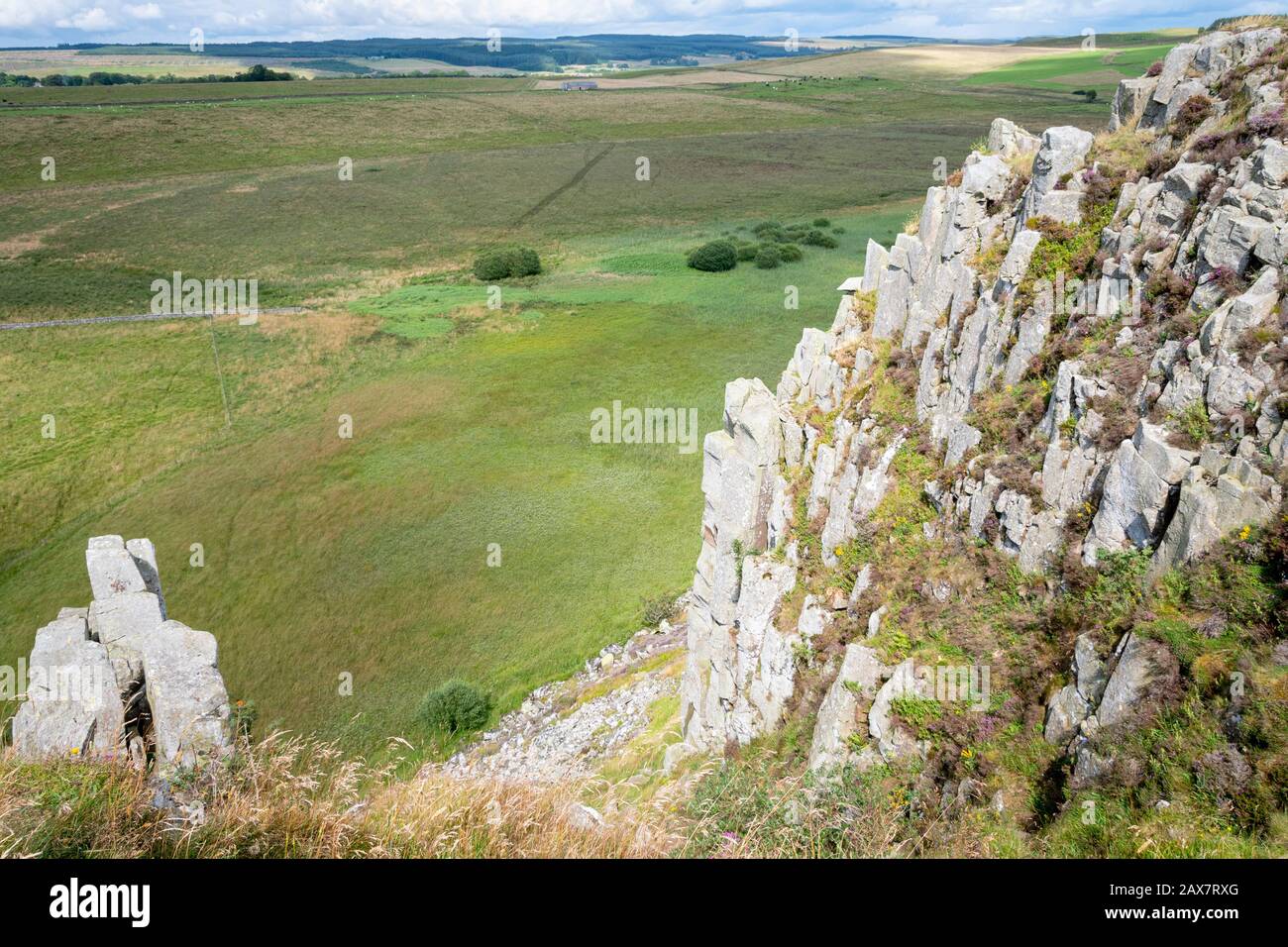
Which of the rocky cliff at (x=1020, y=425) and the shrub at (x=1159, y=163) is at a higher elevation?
the shrub at (x=1159, y=163)

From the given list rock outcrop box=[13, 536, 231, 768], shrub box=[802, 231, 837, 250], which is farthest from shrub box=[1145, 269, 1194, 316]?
shrub box=[802, 231, 837, 250]

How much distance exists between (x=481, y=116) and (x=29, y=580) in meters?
174

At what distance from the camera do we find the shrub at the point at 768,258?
77.5 metres

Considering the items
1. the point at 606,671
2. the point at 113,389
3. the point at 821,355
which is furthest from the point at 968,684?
the point at 113,389

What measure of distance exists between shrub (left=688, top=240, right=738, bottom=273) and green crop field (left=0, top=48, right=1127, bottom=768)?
275cm

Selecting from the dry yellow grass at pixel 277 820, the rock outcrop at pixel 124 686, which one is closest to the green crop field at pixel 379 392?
the rock outcrop at pixel 124 686

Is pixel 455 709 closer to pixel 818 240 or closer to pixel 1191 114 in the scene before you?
pixel 1191 114

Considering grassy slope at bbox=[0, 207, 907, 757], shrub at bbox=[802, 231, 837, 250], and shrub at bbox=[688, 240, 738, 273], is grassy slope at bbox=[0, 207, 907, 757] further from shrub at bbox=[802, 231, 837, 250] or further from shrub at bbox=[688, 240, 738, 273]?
shrub at bbox=[802, 231, 837, 250]

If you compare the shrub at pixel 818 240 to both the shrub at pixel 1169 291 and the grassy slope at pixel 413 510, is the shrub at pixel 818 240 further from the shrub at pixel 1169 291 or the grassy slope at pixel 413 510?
the shrub at pixel 1169 291

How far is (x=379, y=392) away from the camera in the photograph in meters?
52.9

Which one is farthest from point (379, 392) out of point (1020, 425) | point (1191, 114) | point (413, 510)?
point (1191, 114)

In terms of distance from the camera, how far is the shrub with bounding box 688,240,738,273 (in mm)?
77938

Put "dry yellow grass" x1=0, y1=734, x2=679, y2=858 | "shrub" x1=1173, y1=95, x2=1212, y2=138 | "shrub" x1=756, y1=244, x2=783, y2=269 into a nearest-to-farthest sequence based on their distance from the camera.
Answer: "dry yellow grass" x1=0, y1=734, x2=679, y2=858
"shrub" x1=1173, y1=95, x2=1212, y2=138
"shrub" x1=756, y1=244, x2=783, y2=269

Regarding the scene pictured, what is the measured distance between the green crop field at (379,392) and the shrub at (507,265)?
2952mm
